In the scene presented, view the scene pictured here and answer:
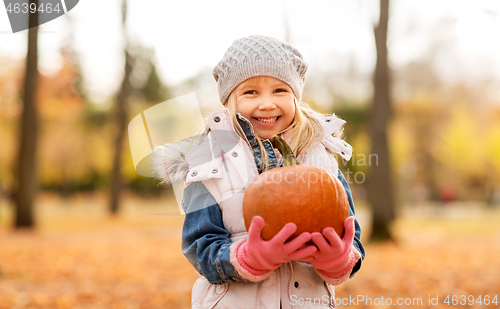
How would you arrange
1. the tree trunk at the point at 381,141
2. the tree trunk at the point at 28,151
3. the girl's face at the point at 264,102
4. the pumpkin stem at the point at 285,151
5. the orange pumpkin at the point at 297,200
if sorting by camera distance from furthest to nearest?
the tree trunk at the point at 28,151
the tree trunk at the point at 381,141
the girl's face at the point at 264,102
the pumpkin stem at the point at 285,151
the orange pumpkin at the point at 297,200

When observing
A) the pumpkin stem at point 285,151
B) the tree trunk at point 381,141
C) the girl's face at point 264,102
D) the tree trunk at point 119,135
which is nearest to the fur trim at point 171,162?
the girl's face at point 264,102

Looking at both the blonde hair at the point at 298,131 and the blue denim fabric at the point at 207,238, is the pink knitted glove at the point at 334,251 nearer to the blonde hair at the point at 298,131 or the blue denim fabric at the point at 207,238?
the blue denim fabric at the point at 207,238

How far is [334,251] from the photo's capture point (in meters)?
1.60

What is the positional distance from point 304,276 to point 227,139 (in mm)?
706

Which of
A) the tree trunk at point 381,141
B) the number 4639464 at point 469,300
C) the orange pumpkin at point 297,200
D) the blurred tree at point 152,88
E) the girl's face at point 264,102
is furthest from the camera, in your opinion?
the blurred tree at point 152,88

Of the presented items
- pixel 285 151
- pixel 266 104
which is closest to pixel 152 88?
pixel 266 104

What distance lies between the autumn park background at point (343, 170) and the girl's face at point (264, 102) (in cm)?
42

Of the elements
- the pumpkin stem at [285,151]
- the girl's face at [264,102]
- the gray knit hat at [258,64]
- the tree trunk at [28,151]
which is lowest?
the tree trunk at [28,151]

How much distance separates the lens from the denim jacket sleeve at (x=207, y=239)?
5.58ft

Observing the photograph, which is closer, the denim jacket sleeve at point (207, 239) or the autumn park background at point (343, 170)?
the denim jacket sleeve at point (207, 239)

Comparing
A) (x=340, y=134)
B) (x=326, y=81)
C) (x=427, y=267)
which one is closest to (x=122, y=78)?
(x=326, y=81)

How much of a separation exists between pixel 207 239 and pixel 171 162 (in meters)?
0.42

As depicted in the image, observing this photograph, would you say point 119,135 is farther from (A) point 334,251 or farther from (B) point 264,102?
(A) point 334,251

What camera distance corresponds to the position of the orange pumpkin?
5.33 ft
